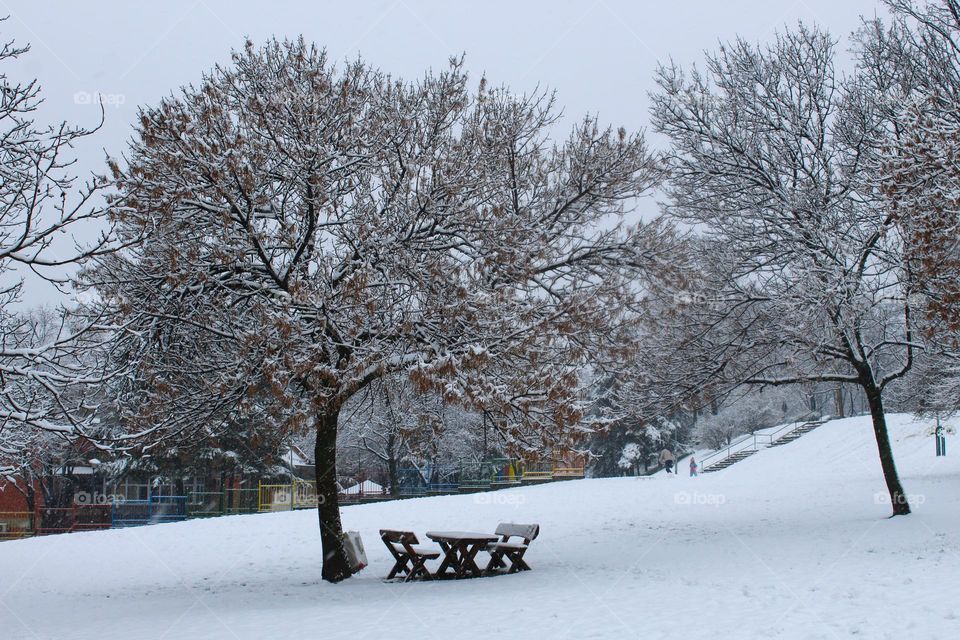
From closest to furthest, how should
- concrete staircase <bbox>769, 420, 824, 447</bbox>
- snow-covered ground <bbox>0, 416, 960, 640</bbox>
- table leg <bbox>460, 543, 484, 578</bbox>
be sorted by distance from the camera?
1. snow-covered ground <bbox>0, 416, 960, 640</bbox>
2. table leg <bbox>460, 543, 484, 578</bbox>
3. concrete staircase <bbox>769, 420, 824, 447</bbox>

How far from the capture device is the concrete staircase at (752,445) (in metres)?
40.4

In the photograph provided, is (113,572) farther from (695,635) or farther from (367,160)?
(695,635)

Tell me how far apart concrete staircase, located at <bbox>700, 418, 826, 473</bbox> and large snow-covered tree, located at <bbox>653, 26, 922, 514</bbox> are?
79.5 feet

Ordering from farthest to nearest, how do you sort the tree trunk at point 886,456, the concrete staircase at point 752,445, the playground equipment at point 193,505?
the concrete staircase at point 752,445 < the playground equipment at point 193,505 < the tree trunk at point 886,456

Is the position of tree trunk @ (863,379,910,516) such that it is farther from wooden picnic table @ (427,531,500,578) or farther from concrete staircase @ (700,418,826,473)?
concrete staircase @ (700,418,826,473)

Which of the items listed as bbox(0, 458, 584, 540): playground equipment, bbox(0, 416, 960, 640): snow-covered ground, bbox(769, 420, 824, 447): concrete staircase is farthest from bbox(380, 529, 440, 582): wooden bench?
bbox(769, 420, 824, 447): concrete staircase

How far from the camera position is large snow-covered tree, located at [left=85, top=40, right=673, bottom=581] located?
1022cm

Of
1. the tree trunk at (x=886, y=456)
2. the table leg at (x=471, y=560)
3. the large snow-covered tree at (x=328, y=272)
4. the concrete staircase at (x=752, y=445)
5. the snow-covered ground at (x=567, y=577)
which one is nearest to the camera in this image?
the snow-covered ground at (x=567, y=577)

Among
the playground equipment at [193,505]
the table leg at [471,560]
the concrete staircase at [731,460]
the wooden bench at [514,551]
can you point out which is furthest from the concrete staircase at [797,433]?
the table leg at [471,560]

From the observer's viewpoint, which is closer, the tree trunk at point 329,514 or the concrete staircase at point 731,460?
the tree trunk at point 329,514

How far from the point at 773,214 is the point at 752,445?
31294 mm

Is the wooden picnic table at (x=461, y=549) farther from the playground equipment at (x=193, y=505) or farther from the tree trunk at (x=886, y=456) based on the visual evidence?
the playground equipment at (x=193, y=505)

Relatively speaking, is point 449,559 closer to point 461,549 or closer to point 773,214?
point 461,549

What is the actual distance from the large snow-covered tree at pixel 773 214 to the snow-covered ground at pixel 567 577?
3.21 metres
